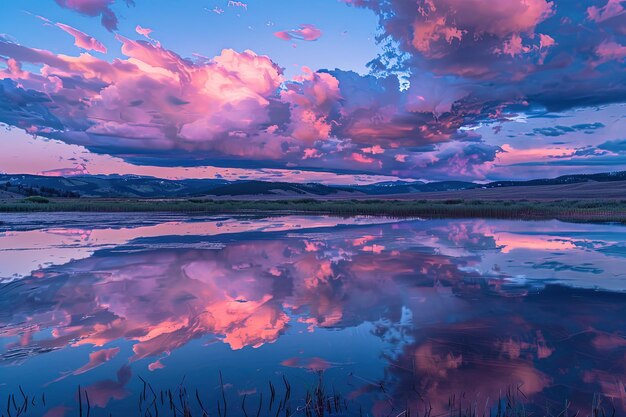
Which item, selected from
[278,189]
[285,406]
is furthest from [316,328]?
[278,189]

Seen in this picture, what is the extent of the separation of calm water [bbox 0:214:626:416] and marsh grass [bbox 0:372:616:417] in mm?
52

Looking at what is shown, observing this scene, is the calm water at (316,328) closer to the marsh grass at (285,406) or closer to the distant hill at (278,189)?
the marsh grass at (285,406)

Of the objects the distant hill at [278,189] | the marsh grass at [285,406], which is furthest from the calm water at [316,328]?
the distant hill at [278,189]

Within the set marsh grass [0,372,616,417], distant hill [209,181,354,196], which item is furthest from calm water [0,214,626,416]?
distant hill [209,181,354,196]

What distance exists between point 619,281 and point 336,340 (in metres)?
7.90

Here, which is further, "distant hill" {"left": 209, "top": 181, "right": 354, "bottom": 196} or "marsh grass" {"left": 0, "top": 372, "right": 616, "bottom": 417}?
"distant hill" {"left": 209, "top": 181, "right": 354, "bottom": 196}

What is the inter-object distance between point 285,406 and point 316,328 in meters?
2.60

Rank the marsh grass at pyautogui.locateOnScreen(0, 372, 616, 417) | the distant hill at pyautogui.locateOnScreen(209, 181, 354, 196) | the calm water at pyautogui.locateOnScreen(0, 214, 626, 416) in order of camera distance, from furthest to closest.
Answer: the distant hill at pyautogui.locateOnScreen(209, 181, 354, 196)
the calm water at pyautogui.locateOnScreen(0, 214, 626, 416)
the marsh grass at pyautogui.locateOnScreen(0, 372, 616, 417)

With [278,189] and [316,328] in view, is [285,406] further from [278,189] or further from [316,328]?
[278,189]

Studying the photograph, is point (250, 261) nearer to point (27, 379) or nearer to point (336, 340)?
point (336, 340)

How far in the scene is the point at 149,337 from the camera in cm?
676

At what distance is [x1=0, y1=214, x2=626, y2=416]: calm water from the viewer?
201 inches

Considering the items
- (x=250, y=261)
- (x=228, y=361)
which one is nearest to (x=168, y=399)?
(x=228, y=361)

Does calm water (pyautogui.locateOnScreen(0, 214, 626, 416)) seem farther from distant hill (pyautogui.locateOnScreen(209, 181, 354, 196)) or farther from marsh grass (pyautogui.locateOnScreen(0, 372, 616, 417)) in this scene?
distant hill (pyautogui.locateOnScreen(209, 181, 354, 196))
